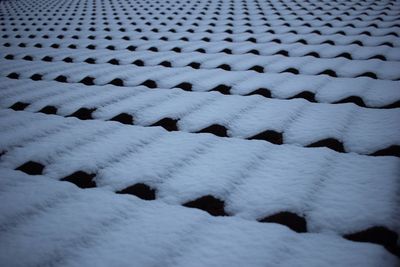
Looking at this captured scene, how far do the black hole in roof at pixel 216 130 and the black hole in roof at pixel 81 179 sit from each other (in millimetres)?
531

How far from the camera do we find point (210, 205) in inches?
43.4

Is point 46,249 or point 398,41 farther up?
point 398,41

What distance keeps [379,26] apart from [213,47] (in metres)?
1.61

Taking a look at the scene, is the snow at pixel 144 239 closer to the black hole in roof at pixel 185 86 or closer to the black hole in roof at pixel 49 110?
the black hole in roof at pixel 49 110

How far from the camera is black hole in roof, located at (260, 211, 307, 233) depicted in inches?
38.8

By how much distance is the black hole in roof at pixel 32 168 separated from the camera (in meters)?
1.38

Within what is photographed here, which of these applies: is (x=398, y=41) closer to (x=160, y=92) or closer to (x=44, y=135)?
(x=160, y=92)

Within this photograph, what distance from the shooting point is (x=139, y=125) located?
1712 mm

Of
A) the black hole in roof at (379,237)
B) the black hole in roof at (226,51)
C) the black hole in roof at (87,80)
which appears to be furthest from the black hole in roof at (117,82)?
the black hole in roof at (379,237)

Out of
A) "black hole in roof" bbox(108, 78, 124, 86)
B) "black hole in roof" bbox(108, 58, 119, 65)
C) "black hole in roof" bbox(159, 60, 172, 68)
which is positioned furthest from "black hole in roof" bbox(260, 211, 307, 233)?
"black hole in roof" bbox(108, 58, 119, 65)

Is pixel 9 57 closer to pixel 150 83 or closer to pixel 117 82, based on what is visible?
pixel 117 82

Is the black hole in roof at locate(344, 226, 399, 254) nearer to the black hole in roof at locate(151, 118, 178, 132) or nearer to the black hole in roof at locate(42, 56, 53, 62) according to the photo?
the black hole in roof at locate(151, 118, 178, 132)

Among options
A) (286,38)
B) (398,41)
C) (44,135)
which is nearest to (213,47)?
(286,38)

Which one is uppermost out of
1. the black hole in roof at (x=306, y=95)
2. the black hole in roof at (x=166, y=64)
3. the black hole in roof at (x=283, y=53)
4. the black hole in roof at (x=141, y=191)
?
the black hole in roof at (x=283, y=53)
